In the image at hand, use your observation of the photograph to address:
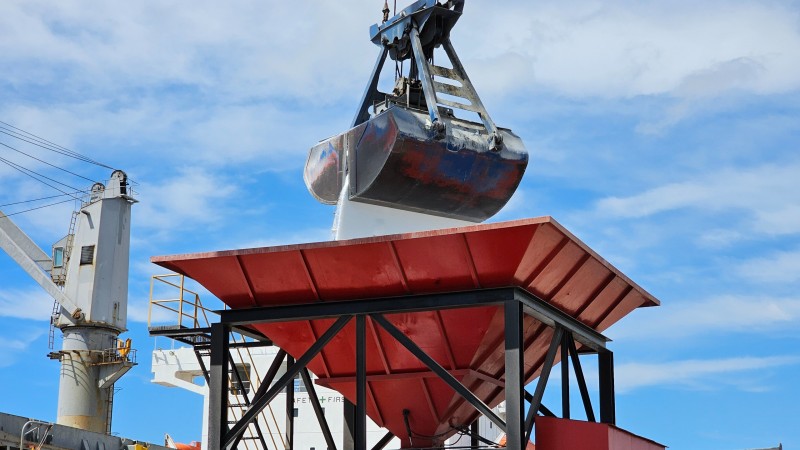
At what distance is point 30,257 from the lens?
7125 cm

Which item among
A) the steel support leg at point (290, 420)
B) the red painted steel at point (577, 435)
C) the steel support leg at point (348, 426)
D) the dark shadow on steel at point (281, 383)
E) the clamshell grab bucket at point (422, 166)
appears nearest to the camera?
the red painted steel at point (577, 435)

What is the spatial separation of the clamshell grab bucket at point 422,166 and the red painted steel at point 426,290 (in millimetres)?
2917

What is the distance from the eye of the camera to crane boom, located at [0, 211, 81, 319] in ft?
221

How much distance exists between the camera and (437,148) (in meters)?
24.0

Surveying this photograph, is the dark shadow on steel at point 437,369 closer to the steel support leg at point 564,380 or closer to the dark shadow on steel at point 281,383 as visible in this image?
the dark shadow on steel at point 281,383

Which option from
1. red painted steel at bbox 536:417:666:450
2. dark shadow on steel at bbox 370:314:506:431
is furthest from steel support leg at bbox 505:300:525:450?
red painted steel at bbox 536:417:666:450

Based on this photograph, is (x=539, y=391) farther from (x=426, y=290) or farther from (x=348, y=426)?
(x=348, y=426)

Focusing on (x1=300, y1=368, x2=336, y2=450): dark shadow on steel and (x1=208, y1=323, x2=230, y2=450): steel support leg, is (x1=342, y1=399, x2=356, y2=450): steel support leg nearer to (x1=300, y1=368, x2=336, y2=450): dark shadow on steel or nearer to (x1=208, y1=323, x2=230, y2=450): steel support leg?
(x1=300, y1=368, x2=336, y2=450): dark shadow on steel

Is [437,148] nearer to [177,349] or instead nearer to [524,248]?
[524,248]

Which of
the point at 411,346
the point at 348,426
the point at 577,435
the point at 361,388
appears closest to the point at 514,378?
the point at 577,435

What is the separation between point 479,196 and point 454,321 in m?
3.63

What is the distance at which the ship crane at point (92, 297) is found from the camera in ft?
219

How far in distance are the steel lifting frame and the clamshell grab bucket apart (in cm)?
314

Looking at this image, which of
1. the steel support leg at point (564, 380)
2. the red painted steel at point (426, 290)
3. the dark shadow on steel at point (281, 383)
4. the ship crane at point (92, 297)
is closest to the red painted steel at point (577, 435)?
the steel support leg at point (564, 380)
